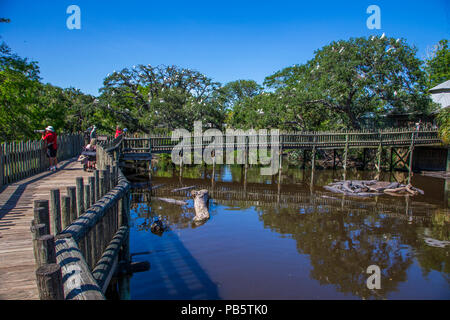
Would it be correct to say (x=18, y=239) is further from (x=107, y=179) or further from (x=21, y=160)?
(x=21, y=160)

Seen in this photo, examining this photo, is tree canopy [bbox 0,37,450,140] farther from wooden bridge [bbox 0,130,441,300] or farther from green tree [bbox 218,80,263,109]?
green tree [bbox 218,80,263,109]

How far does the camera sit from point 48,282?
2078 millimetres

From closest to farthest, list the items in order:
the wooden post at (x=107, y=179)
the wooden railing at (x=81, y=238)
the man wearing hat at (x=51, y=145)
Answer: the wooden railing at (x=81, y=238) → the wooden post at (x=107, y=179) → the man wearing hat at (x=51, y=145)

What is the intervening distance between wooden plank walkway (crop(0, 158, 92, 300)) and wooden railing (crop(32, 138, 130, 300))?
1.56ft

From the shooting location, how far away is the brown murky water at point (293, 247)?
6656 millimetres

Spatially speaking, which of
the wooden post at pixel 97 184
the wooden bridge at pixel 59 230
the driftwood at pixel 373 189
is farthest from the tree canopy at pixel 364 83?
the wooden post at pixel 97 184

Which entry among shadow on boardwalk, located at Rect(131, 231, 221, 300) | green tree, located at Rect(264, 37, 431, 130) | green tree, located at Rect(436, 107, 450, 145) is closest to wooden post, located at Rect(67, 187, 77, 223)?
shadow on boardwalk, located at Rect(131, 231, 221, 300)

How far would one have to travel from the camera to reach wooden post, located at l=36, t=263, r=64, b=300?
2064mm

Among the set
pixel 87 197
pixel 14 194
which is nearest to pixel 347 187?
pixel 87 197

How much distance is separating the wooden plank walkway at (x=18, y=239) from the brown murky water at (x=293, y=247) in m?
2.78

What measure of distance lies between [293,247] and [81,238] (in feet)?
21.9

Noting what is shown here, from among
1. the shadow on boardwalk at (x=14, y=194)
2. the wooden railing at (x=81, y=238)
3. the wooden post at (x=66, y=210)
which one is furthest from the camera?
the shadow on boardwalk at (x=14, y=194)

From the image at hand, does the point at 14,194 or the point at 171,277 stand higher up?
the point at 14,194

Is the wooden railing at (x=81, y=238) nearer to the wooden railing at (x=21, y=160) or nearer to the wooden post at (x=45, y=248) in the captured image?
the wooden post at (x=45, y=248)
